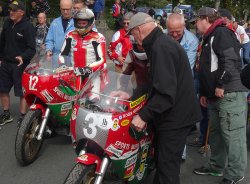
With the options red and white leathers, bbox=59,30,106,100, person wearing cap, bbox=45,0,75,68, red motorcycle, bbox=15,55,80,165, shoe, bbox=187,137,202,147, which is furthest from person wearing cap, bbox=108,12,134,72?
shoe, bbox=187,137,202,147

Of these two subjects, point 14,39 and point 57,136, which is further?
point 14,39

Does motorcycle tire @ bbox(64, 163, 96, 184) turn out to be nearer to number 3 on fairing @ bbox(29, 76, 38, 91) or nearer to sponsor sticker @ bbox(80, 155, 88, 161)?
sponsor sticker @ bbox(80, 155, 88, 161)

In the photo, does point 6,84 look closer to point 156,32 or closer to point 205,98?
point 205,98

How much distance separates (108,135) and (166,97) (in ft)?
1.80

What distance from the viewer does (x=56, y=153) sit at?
17.6 feet

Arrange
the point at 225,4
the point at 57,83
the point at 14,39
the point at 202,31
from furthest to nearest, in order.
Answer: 1. the point at 225,4
2. the point at 14,39
3. the point at 57,83
4. the point at 202,31

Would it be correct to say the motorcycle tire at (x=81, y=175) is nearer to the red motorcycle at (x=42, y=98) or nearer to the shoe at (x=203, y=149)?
the red motorcycle at (x=42, y=98)

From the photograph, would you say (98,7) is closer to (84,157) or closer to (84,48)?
(84,48)

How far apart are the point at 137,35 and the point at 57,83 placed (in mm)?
1959

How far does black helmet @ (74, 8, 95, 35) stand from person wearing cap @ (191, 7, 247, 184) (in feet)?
4.80

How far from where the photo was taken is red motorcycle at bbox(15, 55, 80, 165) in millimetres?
4867

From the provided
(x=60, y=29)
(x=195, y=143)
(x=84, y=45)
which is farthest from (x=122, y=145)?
(x=60, y=29)

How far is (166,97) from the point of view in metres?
3.25

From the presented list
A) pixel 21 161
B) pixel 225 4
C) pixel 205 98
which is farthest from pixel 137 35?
pixel 225 4
